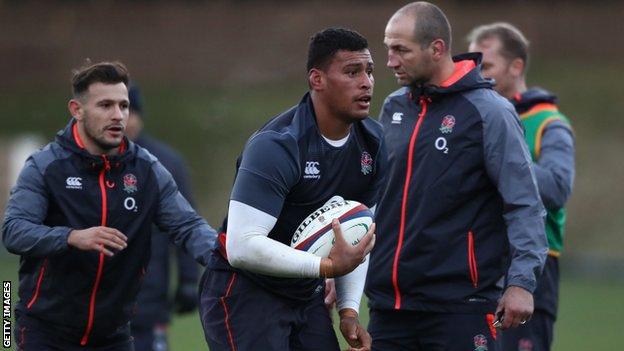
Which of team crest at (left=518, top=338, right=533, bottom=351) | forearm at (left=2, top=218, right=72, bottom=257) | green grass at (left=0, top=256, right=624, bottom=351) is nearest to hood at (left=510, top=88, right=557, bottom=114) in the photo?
team crest at (left=518, top=338, right=533, bottom=351)

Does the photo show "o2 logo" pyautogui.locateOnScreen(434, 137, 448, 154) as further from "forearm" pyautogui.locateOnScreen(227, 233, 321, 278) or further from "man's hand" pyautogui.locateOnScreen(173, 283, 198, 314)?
"man's hand" pyautogui.locateOnScreen(173, 283, 198, 314)

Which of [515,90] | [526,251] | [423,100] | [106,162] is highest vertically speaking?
[423,100]

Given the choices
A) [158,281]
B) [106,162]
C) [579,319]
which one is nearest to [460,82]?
[106,162]

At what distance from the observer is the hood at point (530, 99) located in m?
7.45

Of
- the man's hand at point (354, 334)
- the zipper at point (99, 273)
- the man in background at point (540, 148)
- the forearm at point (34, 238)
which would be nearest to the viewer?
the man's hand at point (354, 334)

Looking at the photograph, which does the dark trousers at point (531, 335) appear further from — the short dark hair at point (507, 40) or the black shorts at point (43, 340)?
the black shorts at point (43, 340)

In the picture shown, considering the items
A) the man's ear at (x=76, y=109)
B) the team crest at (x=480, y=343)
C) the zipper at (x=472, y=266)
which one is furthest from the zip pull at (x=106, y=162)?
the team crest at (x=480, y=343)

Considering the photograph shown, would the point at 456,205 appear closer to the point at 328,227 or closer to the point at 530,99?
the point at 328,227

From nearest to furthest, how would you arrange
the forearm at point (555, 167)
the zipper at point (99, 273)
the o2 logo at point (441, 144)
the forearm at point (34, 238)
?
the forearm at point (34, 238), the o2 logo at point (441, 144), the zipper at point (99, 273), the forearm at point (555, 167)

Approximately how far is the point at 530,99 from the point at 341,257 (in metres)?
2.65

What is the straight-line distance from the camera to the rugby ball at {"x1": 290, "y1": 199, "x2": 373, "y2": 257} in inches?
213

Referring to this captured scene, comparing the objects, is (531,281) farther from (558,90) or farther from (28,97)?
(28,97)

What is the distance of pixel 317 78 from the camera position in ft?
18.3

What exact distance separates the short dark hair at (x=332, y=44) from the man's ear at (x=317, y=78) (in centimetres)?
2
